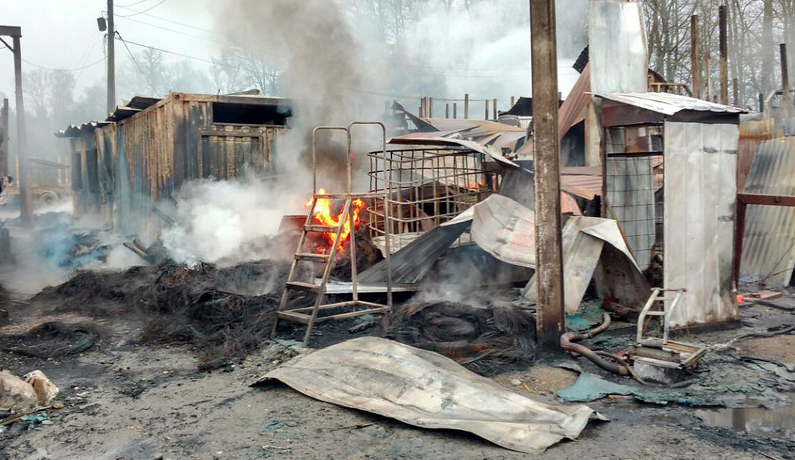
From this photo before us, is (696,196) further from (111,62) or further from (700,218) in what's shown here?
(111,62)

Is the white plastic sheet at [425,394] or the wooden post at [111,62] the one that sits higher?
the wooden post at [111,62]

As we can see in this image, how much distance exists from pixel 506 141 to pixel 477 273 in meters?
9.15

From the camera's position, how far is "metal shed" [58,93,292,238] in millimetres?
12078

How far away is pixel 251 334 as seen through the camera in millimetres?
6676

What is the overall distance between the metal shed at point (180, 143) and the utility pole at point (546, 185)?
7.97m

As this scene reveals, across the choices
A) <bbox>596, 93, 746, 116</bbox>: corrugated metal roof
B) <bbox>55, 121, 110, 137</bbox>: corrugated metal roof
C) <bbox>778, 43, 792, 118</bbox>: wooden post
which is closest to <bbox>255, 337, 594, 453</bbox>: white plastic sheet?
<bbox>596, 93, 746, 116</bbox>: corrugated metal roof

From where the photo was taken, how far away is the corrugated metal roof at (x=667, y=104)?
6627 mm

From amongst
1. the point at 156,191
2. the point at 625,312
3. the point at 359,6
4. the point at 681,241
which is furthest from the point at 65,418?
the point at 359,6

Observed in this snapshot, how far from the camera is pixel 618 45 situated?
348 inches

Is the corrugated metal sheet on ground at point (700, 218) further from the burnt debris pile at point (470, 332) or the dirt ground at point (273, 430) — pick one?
the dirt ground at point (273, 430)

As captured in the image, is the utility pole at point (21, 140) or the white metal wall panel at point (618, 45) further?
the utility pole at point (21, 140)

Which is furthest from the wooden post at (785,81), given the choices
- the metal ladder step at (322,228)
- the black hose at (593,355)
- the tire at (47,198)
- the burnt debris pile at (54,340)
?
the tire at (47,198)

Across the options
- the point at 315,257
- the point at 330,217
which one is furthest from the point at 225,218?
the point at 315,257

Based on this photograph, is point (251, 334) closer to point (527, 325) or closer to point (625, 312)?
point (527, 325)
